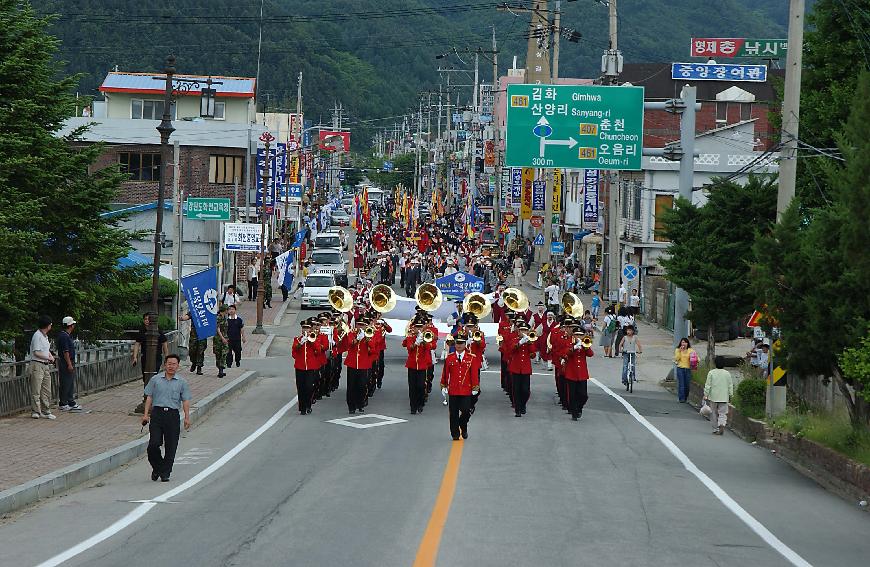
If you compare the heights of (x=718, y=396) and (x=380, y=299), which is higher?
(x=380, y=299)

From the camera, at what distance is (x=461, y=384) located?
19.7 meters

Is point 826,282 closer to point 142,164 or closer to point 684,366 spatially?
point 684,366

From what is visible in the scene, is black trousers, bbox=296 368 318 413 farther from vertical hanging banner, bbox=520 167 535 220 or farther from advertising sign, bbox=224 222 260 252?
vertical hanging banner, bbox=520 167 535 220

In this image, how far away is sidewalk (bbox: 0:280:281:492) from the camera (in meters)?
16.2

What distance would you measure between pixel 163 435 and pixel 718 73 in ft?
168

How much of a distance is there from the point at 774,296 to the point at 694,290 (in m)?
10.9

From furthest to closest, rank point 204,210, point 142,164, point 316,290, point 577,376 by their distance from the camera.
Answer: point 142,164 < point 316,290 < point 204,210 < point 577,376

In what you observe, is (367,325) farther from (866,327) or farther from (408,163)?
(408,163)

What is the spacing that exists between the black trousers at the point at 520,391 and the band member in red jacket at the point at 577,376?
0.79 m

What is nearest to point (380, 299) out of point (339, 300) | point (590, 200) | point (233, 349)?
point (339, 300)

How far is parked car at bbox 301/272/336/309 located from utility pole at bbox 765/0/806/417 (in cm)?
3278

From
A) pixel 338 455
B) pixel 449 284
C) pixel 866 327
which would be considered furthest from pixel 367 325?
pixel 449 284

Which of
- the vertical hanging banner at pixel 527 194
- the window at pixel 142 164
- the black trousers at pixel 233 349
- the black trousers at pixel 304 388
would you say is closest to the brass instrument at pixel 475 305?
the black trousers at pixel 304 388

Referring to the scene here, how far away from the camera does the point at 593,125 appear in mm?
34594
